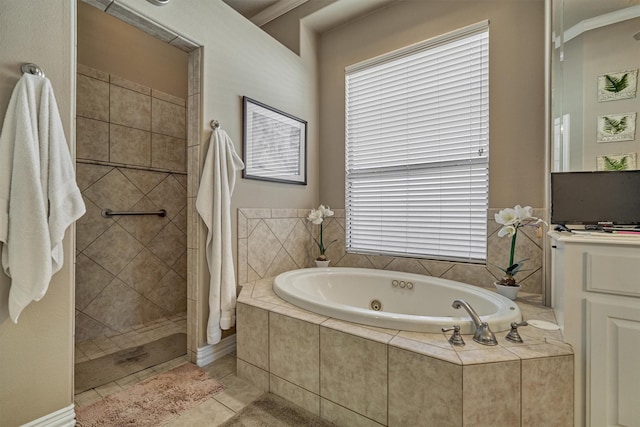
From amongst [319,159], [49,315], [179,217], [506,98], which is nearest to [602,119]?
[506,98]

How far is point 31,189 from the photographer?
1158 mm

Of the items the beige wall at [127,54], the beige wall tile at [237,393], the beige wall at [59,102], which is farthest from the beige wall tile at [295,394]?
the beige wall at [127,54]

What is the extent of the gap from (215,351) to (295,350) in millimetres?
805

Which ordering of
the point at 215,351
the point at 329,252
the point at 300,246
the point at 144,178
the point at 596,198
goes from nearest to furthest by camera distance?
1. the point at 596,198
2. the point at 215,351
3. the point at 144,178
4. the point at 300,246
5. the point at 329,252

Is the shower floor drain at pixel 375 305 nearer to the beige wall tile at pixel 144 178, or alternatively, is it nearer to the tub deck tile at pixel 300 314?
the tub deck tile at pixel 300 314

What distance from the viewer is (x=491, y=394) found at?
1.06 meters

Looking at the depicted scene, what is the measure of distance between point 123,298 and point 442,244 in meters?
2.70

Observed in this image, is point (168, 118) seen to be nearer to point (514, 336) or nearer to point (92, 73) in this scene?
point (92, 73)

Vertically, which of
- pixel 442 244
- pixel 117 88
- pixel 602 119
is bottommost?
pixel 442 244

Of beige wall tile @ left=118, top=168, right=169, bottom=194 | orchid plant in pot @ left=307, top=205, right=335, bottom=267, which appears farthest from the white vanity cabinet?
beige wall tile @ left=118, top=168, right=169, bottom=194

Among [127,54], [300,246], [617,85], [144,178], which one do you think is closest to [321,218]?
[300,246]

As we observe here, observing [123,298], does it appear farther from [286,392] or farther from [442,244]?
[442,244]

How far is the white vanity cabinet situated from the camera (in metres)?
1.07

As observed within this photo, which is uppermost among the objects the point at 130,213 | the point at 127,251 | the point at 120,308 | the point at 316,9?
the point at 316,9
